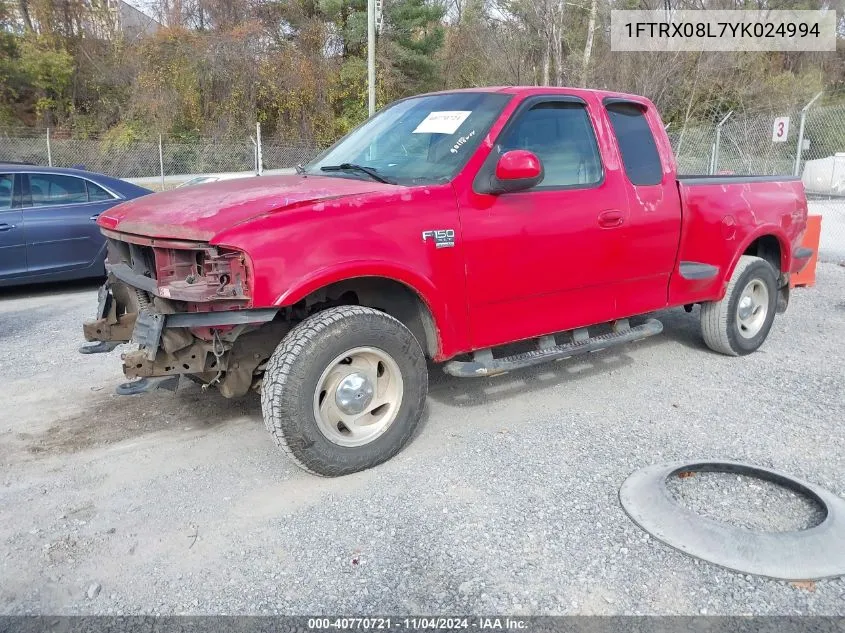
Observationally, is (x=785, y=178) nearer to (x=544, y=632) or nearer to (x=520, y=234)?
(x=520, y=234)

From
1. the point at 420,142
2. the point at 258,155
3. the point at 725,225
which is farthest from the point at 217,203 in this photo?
the point at 258,155

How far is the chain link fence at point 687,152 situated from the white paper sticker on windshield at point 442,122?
39.7 feet

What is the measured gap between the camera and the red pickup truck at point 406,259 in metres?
3.45

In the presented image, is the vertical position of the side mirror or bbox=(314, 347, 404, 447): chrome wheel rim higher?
the side mirror

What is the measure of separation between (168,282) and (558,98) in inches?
106

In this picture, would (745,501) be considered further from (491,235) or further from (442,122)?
(442,122)

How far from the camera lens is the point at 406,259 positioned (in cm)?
373

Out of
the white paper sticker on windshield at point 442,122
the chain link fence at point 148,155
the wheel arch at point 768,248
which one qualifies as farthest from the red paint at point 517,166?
the chain link fence at point 148,155

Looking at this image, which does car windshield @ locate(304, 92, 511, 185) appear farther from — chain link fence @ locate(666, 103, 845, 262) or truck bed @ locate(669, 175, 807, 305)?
chain link fence @ locate(666, 103, 845, 262)

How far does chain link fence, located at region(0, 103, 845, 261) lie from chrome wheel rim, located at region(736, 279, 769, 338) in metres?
9.38

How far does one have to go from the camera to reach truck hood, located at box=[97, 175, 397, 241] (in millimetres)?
3414

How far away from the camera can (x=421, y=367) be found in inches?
154

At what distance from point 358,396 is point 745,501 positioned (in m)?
1.99

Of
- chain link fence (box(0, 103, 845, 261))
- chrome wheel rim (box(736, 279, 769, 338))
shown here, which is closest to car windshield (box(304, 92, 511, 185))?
chrome wheel rim (box(736, 279, 769, 338))
